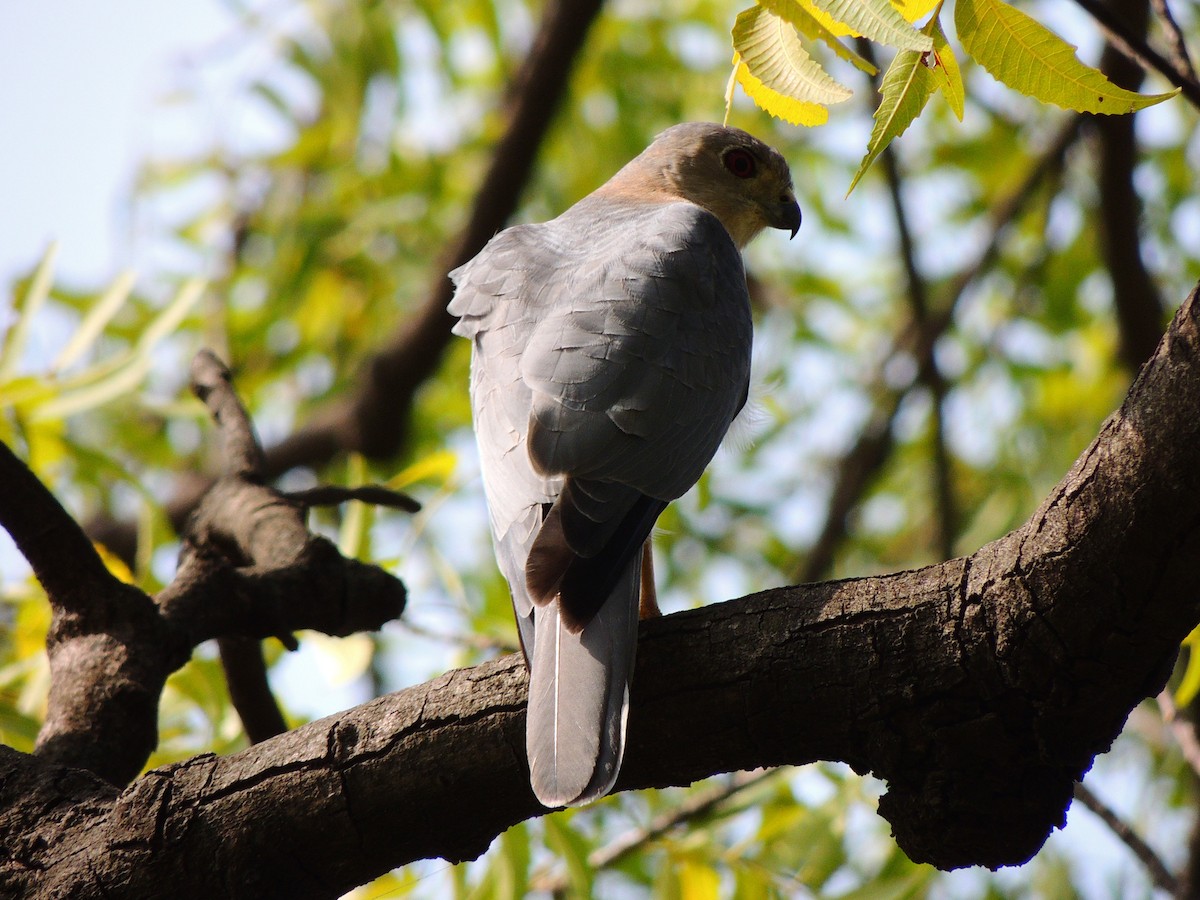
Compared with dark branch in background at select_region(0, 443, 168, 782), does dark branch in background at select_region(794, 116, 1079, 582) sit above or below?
below

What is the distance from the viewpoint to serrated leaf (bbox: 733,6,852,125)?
1.76m

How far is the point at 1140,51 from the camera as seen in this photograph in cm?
231

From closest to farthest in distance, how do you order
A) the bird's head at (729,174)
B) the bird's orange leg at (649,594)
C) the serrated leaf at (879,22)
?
the serrated leaf at (879,22)
the bird's orange leg at (649,594)
the bird's head at (729,174)

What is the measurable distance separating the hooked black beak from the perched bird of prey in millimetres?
Result: 879

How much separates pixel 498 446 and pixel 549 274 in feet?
2.22

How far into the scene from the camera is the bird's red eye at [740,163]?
454cm

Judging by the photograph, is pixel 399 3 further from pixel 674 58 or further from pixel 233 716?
pixel 233 716

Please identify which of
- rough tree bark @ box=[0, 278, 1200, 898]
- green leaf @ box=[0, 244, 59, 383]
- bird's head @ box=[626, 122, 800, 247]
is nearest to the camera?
rough tree bark @ box=[0, 278, 1200, 898]

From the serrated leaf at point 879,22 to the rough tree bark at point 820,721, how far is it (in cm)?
54

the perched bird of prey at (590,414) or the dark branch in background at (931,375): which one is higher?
the perched bird of prey at (590,414)

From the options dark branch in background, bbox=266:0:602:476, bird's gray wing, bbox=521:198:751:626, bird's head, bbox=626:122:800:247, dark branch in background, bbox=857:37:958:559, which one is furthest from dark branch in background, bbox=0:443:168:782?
dark branch in background, bbox=857:37:958:559

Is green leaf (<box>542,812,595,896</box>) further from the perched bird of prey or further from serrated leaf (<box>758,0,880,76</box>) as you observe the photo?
serrated leaf (<box>758,0,880,76</box>)

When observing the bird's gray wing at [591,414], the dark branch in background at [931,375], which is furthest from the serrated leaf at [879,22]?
the dark branch in background at [931,375]

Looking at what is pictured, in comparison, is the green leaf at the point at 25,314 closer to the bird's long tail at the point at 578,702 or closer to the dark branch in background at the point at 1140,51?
the bird's long tail at the point at 578,702
